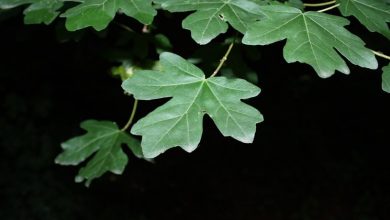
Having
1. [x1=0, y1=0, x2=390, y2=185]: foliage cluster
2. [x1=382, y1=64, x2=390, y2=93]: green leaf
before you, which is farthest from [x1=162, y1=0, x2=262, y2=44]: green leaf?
[x1=382, y1=64, x2=390, y2=93]: green leaf

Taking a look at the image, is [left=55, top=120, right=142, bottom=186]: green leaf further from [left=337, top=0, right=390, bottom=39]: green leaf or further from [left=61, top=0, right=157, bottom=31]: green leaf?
[left=337, top=0, right=390, bottom=39]: green leaf

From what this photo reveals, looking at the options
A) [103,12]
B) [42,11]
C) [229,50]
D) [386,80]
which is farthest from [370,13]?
[42,11]

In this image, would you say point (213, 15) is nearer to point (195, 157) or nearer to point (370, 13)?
point (370, 13)

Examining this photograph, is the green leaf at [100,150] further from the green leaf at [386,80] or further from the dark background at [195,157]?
the dark background at [195,157]

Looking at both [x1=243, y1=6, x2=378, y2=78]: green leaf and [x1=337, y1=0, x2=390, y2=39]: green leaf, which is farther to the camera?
[x1=337, y1=0, x2=390, y2=39]: green leaf

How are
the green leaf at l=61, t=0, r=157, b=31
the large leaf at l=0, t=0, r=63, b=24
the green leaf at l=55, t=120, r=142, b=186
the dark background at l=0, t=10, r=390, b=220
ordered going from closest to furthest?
the green leaf at l=61, t=0, r=157, b=31 < the large leaf at l=0, t=0, r=63, b=24 < the green leaf at l=55, t=120, r=142, b=186 < the dark background at l=0, t=10, r=390, b=220

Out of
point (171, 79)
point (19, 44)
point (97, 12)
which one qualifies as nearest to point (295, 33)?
point (171, 79)
